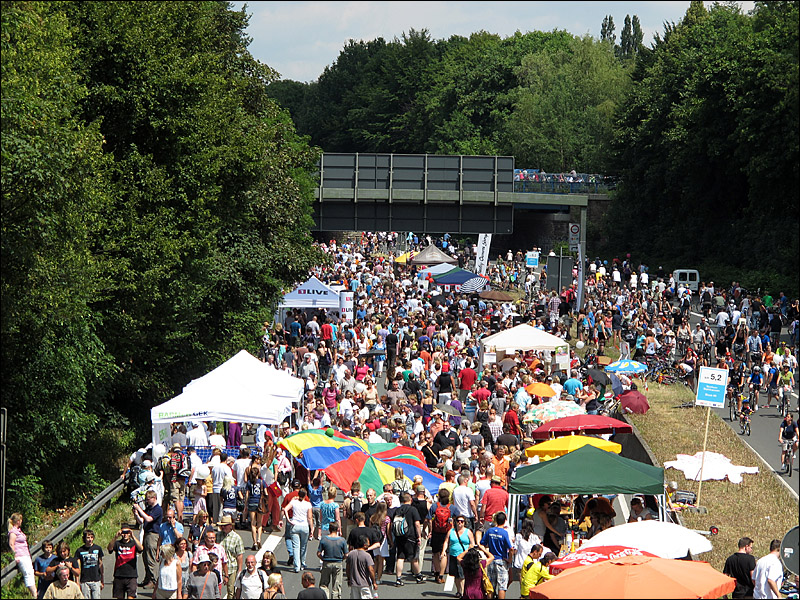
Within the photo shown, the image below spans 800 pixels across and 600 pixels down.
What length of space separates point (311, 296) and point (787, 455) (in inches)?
627

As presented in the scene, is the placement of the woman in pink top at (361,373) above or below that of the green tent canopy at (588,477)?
below

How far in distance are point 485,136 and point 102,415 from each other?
83.1 m

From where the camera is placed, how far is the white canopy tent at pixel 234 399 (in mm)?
21016

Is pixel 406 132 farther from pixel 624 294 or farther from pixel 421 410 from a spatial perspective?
pixel 421 410

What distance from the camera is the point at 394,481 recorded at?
1823cm

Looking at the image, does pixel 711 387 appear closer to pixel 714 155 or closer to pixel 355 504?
pixel 355 504

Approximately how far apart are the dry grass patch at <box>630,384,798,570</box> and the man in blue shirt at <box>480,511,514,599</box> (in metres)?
4.46

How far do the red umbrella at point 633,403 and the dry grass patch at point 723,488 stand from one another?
2.41ft

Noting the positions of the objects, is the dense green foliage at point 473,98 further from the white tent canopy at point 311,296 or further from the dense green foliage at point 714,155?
the white tent canopy at point 311,296

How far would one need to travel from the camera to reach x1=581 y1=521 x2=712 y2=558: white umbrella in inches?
590

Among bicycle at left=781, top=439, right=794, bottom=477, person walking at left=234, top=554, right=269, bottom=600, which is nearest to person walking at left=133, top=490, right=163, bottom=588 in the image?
person walking at left=234, top=554, right=269, bottom=600

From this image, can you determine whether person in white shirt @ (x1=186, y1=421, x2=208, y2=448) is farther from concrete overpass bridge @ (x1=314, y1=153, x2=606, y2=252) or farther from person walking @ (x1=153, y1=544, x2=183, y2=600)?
concrete overpass bridge @ (x1=314, y1=153, x2=606, y2=252)

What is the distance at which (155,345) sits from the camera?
96.2 ft

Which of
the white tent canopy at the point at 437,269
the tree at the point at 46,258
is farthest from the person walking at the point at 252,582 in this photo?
the white tent canopy at the point at 437,269
